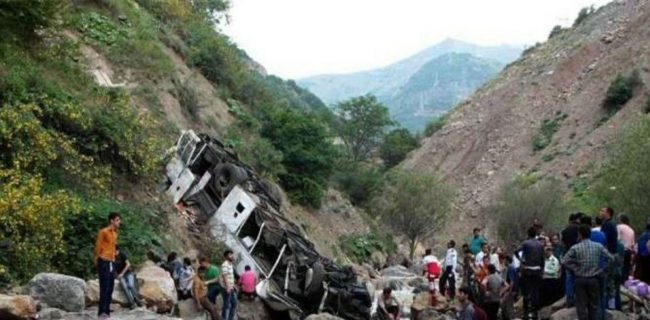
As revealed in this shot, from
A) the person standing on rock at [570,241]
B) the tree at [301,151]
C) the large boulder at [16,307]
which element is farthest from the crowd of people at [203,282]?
the tree at [301,151]

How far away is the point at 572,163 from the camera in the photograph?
51.9m

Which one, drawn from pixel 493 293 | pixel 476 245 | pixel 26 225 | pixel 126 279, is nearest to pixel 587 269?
pixel 493 293

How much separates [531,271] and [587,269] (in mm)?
2976

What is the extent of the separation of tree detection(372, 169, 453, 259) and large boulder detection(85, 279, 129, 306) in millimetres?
30963

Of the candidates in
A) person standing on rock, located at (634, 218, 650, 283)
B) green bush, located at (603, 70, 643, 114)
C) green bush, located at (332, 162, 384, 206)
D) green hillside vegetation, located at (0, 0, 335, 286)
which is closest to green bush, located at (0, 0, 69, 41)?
green hillside vegetation, located at (0, 0, 335, 286)

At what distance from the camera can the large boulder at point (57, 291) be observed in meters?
11.4

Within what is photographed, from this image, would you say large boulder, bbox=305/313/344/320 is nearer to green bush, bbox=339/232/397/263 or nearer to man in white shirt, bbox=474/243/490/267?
man in white shirt, bbox=474/243/490/267

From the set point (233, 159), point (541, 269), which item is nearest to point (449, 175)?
point (233, 159)

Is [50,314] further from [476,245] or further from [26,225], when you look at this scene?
[476,245]

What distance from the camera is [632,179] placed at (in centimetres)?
2880

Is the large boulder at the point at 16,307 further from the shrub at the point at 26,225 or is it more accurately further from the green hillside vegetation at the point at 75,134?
the shrub at the point at 26,225

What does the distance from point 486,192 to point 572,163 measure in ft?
25.1

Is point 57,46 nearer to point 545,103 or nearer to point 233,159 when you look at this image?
point 233,159

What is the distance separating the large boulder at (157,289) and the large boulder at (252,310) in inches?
74.1
